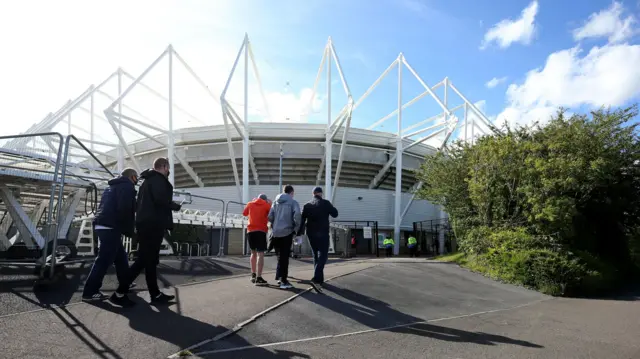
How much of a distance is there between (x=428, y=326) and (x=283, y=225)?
8.22ft

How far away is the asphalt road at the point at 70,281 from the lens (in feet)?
13.6

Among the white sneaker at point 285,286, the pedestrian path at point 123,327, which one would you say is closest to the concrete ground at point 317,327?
the pedestrian path at point 123,327

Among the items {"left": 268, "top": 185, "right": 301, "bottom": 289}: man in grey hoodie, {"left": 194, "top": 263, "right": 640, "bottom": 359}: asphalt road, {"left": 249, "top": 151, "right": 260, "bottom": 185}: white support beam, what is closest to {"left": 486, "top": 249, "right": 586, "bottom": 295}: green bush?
{"left": 194, "top": 263, "right": 640, "bottom": 359}: asphalt road

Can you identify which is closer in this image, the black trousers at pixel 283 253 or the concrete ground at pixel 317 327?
the concrete ground at pixel 317 327

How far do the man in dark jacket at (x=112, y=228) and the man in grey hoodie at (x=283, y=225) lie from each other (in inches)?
84.2

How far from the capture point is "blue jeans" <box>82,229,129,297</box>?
427 cm

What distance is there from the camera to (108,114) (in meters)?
23.8

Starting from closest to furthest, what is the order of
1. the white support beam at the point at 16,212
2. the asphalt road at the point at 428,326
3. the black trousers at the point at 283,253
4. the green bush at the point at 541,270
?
the asphalt road at the point at 428,326 < the black trousers at the point at 283,253 < the green bush at the point at 541,270 < the white support beam at the point at 16,212

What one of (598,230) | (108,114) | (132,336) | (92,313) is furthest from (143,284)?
(108,114)

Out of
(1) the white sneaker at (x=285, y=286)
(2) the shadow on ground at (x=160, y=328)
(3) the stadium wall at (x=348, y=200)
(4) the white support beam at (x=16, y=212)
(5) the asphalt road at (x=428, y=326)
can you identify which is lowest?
(5) the asphalt road at (x=428, y=326)

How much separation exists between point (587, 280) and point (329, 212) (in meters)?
5.85

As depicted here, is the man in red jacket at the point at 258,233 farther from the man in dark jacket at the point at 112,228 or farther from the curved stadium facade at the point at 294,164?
the curved stadium facade at the point at 294,164

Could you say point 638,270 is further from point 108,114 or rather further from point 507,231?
point 108,114

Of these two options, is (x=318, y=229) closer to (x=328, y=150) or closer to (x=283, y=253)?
(x=283, y=253)
